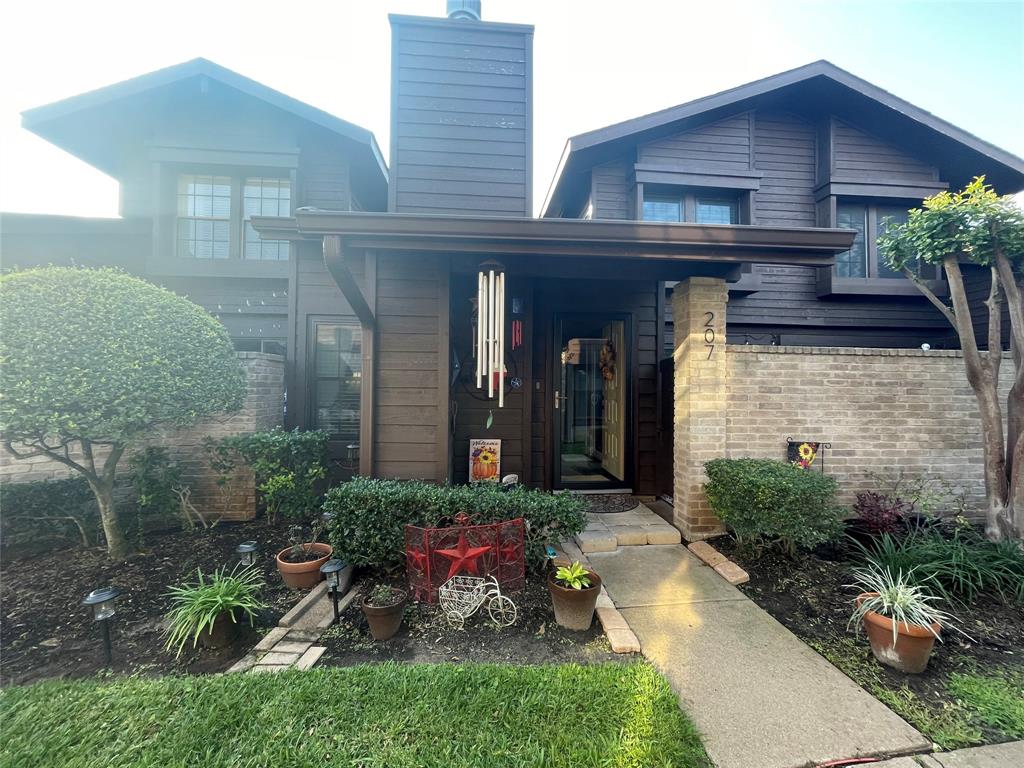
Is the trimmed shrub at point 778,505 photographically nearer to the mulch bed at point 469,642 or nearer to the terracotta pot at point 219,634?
the mulch bed at point 469,642

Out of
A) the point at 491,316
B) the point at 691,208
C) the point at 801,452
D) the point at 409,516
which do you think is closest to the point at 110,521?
the point at 409,516

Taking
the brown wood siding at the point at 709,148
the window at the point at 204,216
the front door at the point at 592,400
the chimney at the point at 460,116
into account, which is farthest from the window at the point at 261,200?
the brown wood siding at the point at 709,148

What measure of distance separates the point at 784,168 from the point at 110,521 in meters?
9.42

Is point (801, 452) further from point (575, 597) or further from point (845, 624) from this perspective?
point (575, 597)

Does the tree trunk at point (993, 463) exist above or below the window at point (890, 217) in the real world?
below

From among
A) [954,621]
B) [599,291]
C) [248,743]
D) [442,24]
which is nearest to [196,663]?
[248,743]

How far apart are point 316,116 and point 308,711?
6.73 meters

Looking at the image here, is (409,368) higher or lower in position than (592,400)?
higher

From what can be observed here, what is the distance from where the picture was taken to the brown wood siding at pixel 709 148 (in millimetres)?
5992

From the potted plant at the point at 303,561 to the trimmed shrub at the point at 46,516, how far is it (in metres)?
1.96

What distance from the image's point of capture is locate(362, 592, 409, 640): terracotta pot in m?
2.46

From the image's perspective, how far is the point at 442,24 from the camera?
4.38m

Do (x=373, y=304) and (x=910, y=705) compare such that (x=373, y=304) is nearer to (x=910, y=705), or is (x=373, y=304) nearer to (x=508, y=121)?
(x=508, y=121)

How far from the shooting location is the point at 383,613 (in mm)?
2467
